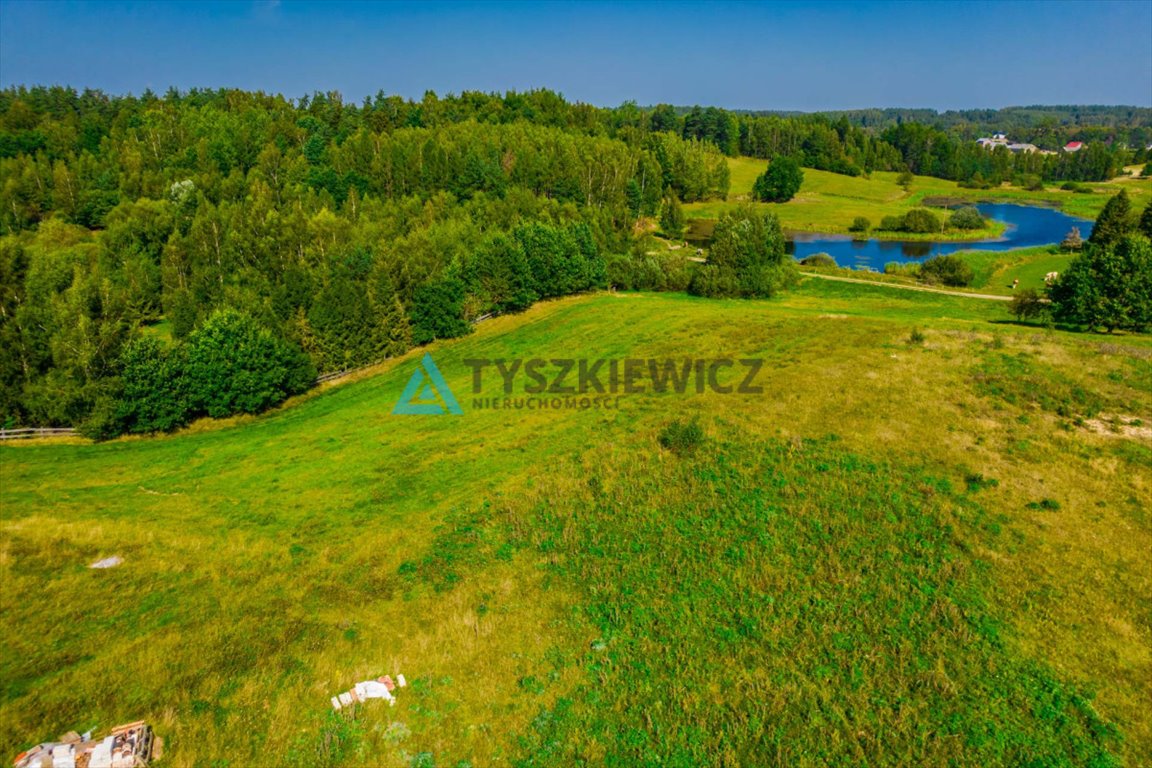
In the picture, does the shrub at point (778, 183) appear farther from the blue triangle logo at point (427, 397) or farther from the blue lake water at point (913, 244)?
the blue triangle logo at point (427, 397)

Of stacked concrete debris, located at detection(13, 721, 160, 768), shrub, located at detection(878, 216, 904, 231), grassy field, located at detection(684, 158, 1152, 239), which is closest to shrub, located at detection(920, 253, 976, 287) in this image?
grassy field, located at detection(684, 158, 1152, 239)

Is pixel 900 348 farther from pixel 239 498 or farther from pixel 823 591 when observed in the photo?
pixel 239 498

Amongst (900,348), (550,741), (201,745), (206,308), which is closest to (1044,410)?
(900,348)

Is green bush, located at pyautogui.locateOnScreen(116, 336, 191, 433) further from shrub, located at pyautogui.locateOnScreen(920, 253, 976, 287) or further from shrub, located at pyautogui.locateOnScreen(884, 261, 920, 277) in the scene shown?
shrub, located at pyautogui.locateOnScreen(884, 261, 920, 277)

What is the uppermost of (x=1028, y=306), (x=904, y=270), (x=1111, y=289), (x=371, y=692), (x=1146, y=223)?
(x=1146, y=223)

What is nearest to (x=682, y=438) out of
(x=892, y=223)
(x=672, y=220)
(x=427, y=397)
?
(x=427, y=397)

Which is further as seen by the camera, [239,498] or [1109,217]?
[1109,217]

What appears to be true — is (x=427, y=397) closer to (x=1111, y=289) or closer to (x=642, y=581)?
(x=642, y=581)
